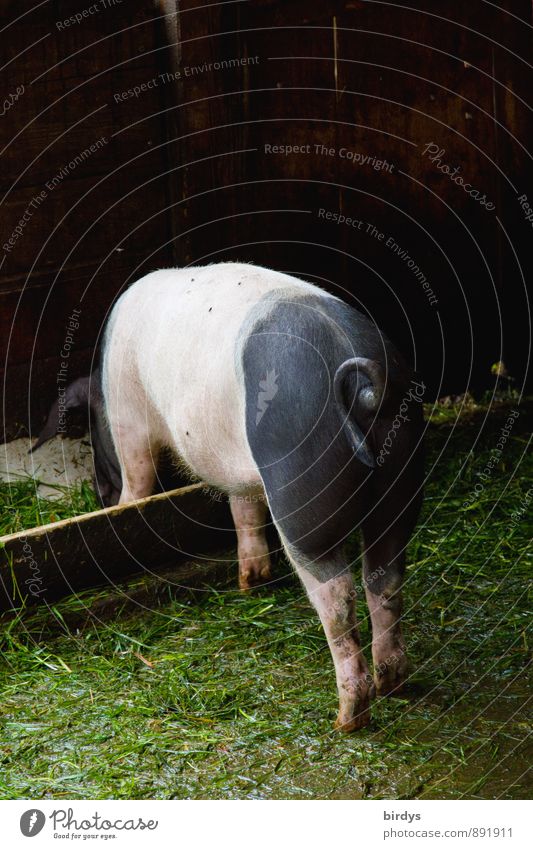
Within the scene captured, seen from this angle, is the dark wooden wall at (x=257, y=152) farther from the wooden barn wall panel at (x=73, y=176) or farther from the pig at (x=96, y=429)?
the pig at (x=96, y=429)

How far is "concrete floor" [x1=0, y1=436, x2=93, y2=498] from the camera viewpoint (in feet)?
13.8

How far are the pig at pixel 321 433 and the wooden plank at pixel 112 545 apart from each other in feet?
1.38

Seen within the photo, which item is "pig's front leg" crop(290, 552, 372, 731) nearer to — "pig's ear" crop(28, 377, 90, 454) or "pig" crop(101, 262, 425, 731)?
"pig" crop(101, 262, 425, 731)

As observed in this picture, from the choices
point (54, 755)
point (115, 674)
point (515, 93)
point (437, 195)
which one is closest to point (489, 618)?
point (115, 674)

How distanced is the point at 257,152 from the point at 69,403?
4.04 feet

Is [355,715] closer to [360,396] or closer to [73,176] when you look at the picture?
[360,396]

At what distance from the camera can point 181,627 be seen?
11.5ft

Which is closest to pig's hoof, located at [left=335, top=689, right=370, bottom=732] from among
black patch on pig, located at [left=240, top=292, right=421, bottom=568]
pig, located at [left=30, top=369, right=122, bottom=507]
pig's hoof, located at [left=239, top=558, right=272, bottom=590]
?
black patch on pig, located at [left=240, top=292, right=421, bottom=568]

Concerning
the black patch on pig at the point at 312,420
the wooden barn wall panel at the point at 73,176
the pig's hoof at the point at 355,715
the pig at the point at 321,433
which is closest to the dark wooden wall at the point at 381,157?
the wooden barn wall panel at the point at 73,176

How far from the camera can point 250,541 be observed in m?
3.78

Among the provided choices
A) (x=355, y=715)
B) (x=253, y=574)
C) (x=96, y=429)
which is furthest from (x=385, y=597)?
(x=96, y=429)

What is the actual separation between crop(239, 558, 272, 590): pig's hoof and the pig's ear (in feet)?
2.69

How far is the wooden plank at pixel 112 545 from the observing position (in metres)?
3.40

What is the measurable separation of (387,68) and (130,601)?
8.02ft
